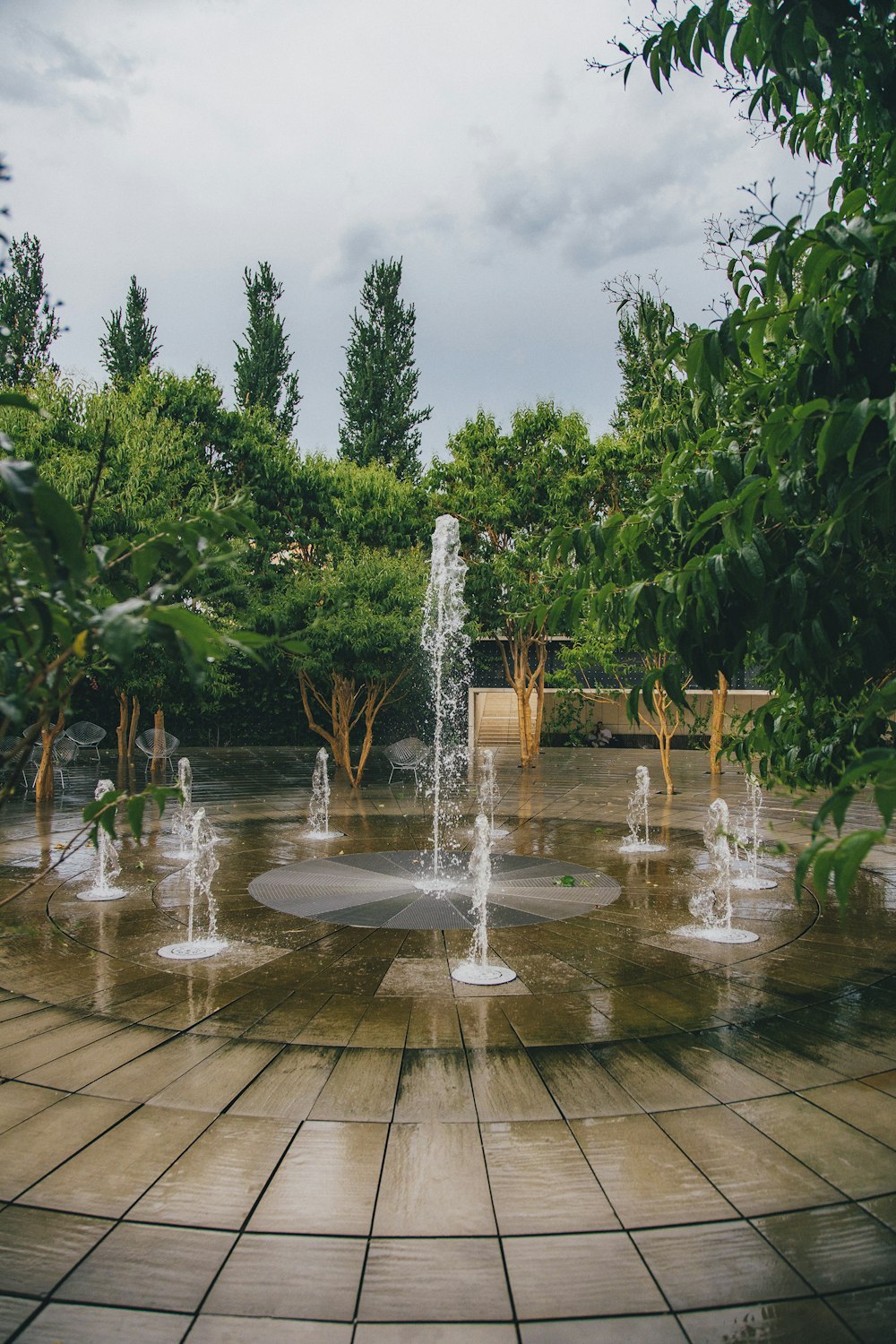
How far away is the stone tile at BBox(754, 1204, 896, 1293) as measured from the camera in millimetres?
2611

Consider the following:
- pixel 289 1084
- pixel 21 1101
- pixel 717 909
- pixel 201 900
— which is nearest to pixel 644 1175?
pixel 289 1084

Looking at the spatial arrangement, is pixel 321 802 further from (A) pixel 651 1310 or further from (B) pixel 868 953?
(A) pixel 651 1310

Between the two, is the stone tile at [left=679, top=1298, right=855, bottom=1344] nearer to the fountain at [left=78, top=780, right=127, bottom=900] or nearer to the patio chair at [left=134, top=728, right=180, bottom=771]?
the fountain at [left=78, top=780, right=127, bottom=900]

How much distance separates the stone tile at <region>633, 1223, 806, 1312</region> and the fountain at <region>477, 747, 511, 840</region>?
7181mm

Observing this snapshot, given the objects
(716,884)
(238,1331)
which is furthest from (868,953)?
(238,1331)

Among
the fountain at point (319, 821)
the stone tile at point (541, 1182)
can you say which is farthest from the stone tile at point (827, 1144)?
the fountain at point (319, 821)

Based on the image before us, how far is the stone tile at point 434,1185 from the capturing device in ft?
9.50

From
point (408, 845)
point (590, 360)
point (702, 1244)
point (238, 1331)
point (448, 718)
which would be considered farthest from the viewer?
point (590, 360)

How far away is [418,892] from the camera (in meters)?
7.50

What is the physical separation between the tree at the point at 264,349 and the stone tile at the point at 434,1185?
30.1 meters

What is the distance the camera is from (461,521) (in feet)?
63.9

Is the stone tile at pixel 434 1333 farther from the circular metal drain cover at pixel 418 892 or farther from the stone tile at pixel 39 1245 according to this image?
the circular metal drain cover at pixel 418 892

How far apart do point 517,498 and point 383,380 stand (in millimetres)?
15848

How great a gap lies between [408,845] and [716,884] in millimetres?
3307
